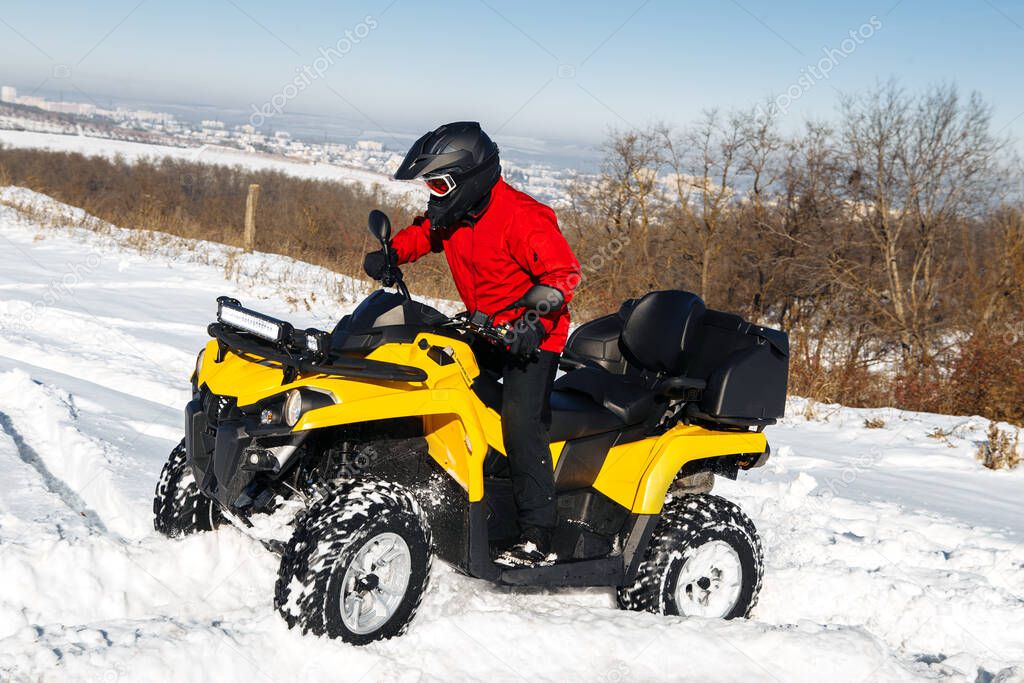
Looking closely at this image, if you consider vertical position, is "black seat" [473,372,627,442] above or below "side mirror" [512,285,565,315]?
below

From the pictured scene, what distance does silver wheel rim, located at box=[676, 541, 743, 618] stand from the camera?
161 inches

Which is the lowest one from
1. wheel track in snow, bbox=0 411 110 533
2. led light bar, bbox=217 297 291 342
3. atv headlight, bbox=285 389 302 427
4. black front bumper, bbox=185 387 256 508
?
wheel track in snow, bbox=0 411 110 533

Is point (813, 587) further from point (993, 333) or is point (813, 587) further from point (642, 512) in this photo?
point (993, 333)

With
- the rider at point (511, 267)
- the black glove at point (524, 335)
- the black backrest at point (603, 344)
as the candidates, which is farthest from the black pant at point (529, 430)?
the black backrest at point (603, 344)

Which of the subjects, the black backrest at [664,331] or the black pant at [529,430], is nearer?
the black pant at [529,430]

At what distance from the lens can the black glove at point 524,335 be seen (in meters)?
3.32

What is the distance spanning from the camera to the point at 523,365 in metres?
3.66

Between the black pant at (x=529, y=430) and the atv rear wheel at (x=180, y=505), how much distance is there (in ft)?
4.51

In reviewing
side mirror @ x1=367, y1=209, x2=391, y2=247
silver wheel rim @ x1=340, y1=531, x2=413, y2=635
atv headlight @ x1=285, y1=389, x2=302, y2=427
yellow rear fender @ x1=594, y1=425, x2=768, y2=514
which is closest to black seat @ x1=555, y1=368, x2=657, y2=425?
yellow rear fender @ x1=594, y1=425, x2=768, y2=514

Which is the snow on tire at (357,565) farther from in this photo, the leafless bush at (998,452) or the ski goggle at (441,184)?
the leafless bush at (998,452)

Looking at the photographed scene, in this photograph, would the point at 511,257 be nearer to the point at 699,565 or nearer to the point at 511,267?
the point at 511,267

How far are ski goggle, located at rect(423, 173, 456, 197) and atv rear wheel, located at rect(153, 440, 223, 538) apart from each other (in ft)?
5.33

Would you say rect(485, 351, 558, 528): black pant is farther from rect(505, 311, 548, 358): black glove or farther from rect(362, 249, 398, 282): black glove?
rect(362, 249, 398, 282): black glove

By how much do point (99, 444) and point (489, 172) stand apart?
10.1 ft
